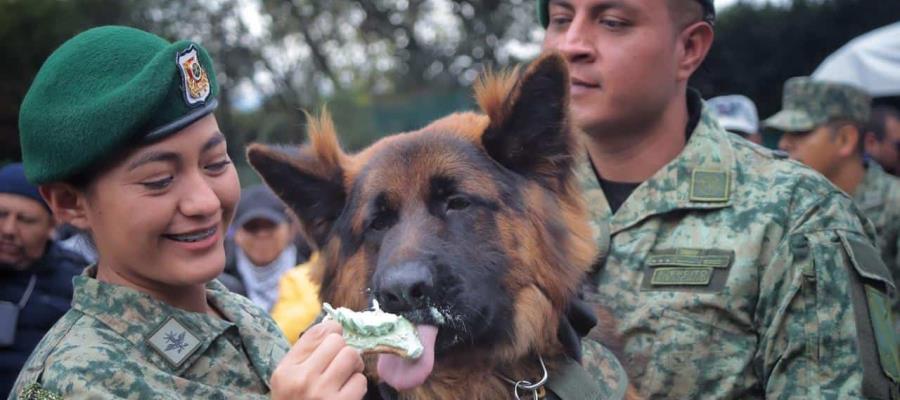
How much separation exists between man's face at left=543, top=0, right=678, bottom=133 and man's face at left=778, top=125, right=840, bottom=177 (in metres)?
4.04

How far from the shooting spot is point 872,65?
34.9 feet

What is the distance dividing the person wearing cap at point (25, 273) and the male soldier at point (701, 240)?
3.74 metres

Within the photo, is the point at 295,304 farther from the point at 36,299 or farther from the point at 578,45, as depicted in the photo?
the point at 578,45

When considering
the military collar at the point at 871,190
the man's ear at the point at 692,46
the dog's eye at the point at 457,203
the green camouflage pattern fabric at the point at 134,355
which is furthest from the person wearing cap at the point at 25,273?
the military collar at the point at 871,190

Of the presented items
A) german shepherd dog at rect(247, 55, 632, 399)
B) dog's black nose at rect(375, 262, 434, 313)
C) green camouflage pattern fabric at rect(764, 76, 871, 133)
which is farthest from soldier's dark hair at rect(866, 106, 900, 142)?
dog's black nose at rect(375, 262, 434, 313)

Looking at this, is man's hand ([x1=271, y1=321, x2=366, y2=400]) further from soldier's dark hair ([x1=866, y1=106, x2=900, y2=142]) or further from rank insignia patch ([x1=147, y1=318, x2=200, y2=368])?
soldier's dark hair ([x1=866, y1=106, x2=900, y2=142])

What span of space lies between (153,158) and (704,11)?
2448mm

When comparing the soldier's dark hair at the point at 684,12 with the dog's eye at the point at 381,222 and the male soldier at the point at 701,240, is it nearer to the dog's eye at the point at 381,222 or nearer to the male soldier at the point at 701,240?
the male soldier at the point at 701,240

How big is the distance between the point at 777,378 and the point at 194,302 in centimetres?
208

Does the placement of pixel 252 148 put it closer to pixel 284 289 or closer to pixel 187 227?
pixel 187 227

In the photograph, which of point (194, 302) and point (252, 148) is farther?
point (252, 148)

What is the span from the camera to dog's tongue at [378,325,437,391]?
8.27 ft

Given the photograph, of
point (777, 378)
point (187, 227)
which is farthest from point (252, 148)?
point (777, 378)

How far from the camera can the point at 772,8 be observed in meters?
16.1
